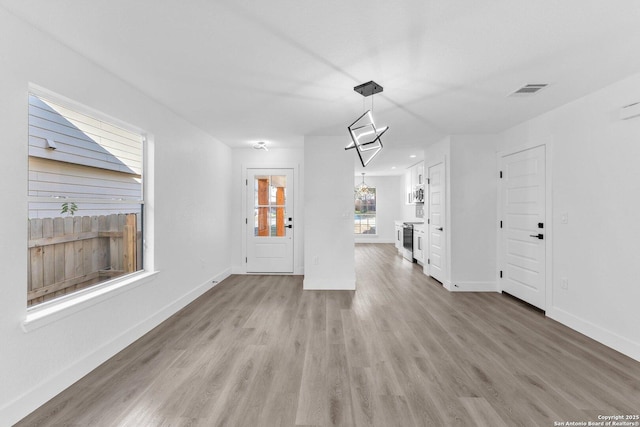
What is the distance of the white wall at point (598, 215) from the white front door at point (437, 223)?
5.08 feet

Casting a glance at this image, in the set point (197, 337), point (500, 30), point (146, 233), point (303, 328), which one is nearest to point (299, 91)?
point (500, 30)

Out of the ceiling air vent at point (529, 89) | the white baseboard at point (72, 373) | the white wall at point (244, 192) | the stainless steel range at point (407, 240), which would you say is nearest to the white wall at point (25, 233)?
the white baseboard at point (72, 373)

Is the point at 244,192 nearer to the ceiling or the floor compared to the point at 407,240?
nearer to the ceiling

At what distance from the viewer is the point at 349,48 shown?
6.68 feet

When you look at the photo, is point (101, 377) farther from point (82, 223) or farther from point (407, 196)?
point (407, 196)

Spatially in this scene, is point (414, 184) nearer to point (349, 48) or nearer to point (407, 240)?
point (407, 240)

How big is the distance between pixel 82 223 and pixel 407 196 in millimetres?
8515

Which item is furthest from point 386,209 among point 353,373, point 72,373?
point 72,373

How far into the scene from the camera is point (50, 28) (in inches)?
72.8

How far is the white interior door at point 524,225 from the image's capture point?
3.57 metres

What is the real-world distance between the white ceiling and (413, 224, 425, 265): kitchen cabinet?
3.37 metres

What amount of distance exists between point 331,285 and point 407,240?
3463mm

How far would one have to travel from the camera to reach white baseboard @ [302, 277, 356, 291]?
14.8ft

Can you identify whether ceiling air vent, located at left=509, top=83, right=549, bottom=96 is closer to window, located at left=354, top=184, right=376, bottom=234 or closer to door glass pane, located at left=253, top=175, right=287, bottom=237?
door glass pane, located at left=253, top=175, right=287, bottom=237
